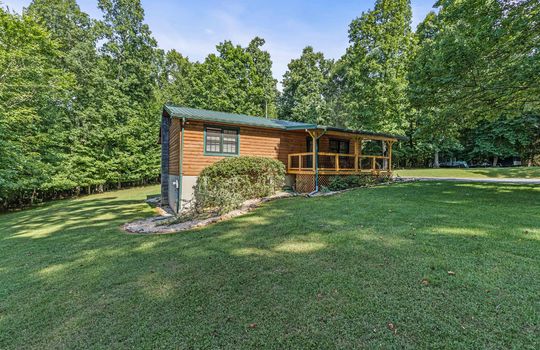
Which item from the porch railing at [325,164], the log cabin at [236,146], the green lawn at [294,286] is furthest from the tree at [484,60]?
the green lawn at [294,286]

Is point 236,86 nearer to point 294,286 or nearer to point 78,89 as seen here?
point 78,89

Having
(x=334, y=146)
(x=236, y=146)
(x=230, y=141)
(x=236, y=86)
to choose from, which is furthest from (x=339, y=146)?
(x=236, y=86)

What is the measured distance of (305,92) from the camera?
1251 inches

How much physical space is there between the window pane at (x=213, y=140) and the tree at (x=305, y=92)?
762 inches

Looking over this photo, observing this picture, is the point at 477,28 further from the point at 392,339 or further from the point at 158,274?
the point at 158,274

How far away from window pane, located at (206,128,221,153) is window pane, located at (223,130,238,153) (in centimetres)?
27

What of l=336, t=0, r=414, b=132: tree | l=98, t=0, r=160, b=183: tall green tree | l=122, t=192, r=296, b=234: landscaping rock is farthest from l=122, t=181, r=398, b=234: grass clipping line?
l=336, t=0, r=414, b=132: tree

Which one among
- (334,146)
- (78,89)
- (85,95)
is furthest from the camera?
(85,95)

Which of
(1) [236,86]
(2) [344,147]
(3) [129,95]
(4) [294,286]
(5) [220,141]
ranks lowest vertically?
(4) [294,286]

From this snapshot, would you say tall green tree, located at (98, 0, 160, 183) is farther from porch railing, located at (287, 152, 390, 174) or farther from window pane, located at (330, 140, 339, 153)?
window pane, located at (330, 140, 339, 153)

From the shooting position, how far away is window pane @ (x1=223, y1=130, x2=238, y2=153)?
36.4 ft

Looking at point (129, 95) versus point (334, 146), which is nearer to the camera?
point (334, 146)

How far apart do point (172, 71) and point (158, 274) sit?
35.8 m

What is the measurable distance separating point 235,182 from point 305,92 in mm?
24929
